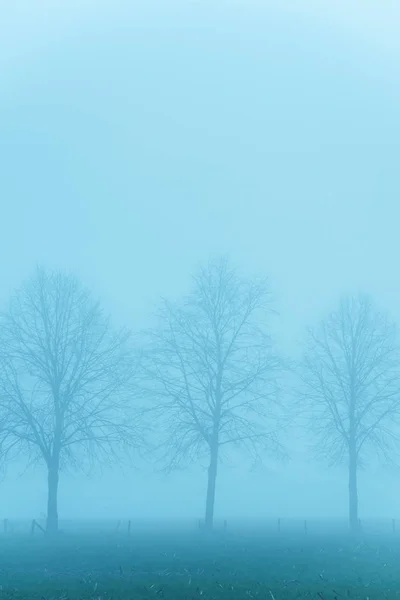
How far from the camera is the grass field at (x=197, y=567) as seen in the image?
16.3 meters

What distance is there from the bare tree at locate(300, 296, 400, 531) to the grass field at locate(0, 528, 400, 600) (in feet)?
23.7

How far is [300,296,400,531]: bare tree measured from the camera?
3972cm

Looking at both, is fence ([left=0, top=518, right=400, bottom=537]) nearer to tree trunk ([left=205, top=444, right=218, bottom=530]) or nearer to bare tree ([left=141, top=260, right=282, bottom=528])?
tree trunk ([left=205, top=444, right=218, bottom=530])

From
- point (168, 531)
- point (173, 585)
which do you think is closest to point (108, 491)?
point (168, 531)

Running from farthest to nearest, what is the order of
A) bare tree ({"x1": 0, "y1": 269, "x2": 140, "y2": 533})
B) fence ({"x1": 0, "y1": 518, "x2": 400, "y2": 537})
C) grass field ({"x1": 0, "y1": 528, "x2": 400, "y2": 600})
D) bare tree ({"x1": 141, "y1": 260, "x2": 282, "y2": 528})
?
fence ({"x1": 0, "y1": 518, "x2": 400, "y2": 537}), bare tree ({"x1": 141, "y1": 260, "x2": 282, "y2": 528}), bare tree ({"x1": 0, "y1": 269, "x2": 140, "y2": 533}), grass field ({"x1": 0, "y1": 528, "x2": 400, "y2": 600})

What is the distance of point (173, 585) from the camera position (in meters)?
17.2

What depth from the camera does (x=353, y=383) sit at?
134 ft

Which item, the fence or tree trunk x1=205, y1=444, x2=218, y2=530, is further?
the fence

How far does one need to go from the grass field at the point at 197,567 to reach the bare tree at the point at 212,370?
16.0ft

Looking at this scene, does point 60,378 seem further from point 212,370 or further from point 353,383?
point 353,383

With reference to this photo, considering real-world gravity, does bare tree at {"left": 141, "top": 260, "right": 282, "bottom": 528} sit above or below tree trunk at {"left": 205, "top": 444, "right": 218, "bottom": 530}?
above

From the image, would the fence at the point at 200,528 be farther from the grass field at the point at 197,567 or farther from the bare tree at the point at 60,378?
the bare tree at the point at 60,378

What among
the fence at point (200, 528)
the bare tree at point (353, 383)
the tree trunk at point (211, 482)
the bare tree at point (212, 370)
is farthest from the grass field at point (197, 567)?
the bare tree at point (353, 383)

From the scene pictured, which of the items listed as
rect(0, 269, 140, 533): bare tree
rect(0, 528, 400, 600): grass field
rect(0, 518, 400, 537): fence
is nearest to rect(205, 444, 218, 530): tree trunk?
rect(0, 518, 400, 537): fence
